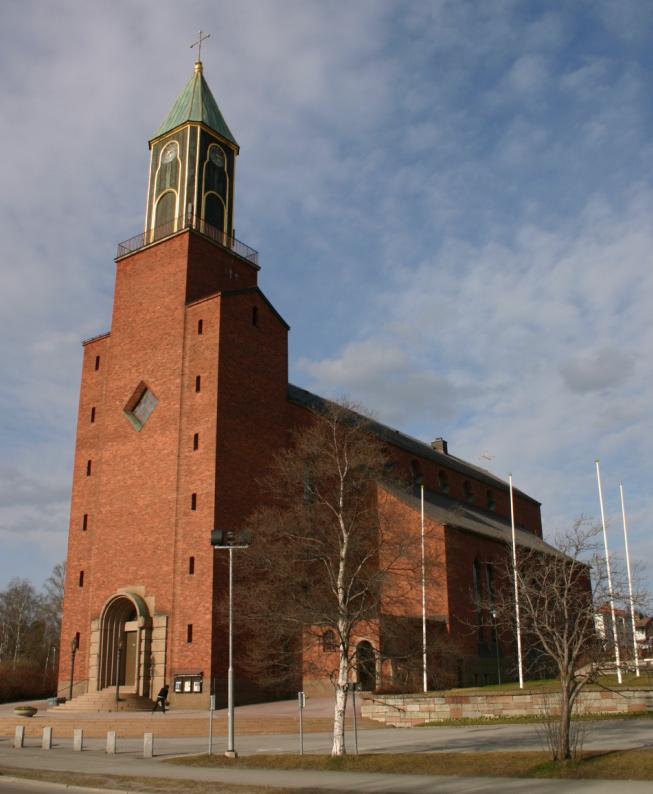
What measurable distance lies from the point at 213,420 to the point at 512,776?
23.4 meters

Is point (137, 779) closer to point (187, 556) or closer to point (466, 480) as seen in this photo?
point (187, 556)

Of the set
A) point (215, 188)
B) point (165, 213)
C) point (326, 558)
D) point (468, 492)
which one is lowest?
point (326, 558)

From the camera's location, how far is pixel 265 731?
86.8 ft

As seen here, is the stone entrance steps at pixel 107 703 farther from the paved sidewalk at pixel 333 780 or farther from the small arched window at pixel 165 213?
the small arched window at pixel 165 213

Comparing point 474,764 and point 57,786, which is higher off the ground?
point 474,764

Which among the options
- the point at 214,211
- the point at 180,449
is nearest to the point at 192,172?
the point at 214,211

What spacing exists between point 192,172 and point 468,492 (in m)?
31.1

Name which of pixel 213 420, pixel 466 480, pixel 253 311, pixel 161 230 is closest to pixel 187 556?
pixel 213 420

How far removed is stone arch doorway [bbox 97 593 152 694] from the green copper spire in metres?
26.0

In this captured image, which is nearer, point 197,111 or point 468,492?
point 197,111

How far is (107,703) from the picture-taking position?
1280 inches

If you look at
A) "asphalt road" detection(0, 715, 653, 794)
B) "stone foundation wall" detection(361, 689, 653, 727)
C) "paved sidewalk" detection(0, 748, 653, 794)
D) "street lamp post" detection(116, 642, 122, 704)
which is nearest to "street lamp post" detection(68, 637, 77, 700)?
"street lamp post" detection(116, 642, 122, 704)

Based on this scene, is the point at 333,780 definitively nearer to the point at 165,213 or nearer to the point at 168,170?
the point at 165,213

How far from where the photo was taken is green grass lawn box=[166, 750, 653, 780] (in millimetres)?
14594
